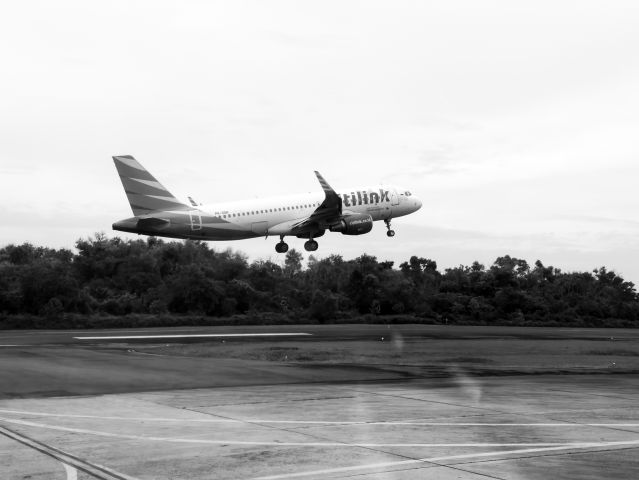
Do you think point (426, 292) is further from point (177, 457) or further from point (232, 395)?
point (177, 457)

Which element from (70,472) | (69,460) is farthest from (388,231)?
(70,472)

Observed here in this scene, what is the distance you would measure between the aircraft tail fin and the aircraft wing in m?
9.71

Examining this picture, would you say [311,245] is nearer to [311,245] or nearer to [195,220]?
[311,245]

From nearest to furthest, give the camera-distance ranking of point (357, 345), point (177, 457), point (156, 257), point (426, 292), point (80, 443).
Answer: point (177, 457) → point (80, 443) → point (357, 345) → point (426, 292) → point (156, 257)

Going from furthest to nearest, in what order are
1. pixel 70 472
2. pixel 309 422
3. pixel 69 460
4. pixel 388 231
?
pixel 388 231 → pixel 309 422 → pixel 69 460 → pixel 70 472

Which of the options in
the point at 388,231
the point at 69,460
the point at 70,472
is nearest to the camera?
the point at 70,472

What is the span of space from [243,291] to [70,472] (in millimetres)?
74085

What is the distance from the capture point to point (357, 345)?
39969 mm

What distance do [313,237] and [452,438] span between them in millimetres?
51642

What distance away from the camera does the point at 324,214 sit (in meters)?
62.2

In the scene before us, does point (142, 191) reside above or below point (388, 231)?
above

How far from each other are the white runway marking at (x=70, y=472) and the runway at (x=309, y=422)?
1 cm

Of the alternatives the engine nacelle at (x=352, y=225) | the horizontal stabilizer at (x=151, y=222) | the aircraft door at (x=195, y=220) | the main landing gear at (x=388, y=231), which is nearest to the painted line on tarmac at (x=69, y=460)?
the horizontal stabilizer at (x=151, y=222)

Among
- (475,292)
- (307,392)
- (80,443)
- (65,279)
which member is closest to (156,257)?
(65,279)
